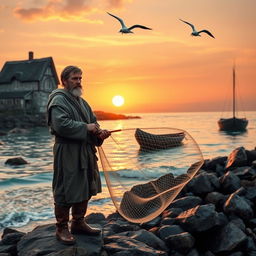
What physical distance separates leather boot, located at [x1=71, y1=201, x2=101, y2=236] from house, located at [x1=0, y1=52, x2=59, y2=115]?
51074mm

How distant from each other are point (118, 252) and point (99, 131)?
1.78 meters

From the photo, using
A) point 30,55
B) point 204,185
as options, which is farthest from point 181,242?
point 30,55

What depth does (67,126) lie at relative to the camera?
468cm

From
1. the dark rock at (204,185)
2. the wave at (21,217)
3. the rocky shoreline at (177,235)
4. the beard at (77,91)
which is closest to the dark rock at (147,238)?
the rocky shoreline at (177,235)

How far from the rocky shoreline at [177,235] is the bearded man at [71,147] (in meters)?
0.41

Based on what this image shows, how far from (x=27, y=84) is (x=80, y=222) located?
53.2 m

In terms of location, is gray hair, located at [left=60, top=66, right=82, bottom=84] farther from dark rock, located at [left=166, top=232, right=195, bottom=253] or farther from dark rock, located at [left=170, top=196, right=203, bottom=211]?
dark rock, located at [left=170, top=196, right=203, bottom=211]

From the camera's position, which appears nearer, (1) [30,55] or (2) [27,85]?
(2) [27,85]

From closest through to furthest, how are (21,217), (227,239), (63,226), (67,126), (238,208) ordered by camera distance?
(67,126) < (63,226) < (227,239) < (238,208) < (21,217)

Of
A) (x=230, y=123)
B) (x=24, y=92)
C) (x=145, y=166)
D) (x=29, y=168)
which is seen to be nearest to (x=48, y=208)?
(x=145, y=166)

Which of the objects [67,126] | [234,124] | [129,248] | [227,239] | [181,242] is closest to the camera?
[67,126]

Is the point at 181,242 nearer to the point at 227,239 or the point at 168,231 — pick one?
the point at 168,231

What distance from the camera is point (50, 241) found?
5.21 m

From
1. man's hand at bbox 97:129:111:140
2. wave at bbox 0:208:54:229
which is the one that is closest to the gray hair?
man's hand at bbox 97:129:111:140
